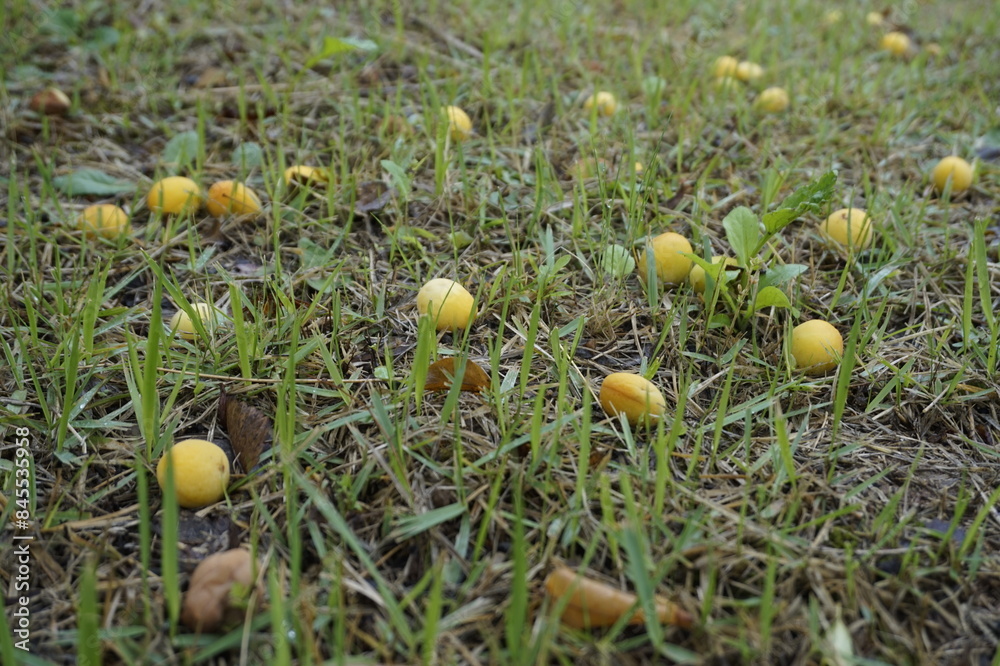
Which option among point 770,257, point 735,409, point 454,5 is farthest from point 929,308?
point 454,5

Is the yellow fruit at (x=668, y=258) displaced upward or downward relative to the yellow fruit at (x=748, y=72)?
downward

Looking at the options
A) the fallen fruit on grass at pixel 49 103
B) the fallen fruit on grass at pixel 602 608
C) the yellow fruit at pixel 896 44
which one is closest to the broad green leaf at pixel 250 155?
the fallen fruit on grass at pixel 49 103

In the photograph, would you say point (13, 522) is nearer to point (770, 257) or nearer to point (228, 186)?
point (228, 186)

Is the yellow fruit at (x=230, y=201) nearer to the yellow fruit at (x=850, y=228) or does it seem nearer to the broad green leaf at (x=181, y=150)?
the broad green leaf at (x=181, y=150)

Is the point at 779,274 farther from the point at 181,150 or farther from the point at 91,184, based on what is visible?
the point at 91,184

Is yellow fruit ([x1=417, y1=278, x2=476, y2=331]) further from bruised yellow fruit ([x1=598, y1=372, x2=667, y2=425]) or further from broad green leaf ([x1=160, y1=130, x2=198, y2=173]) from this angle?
broad green leaf ([x1=160, y1=130, x2=198, y2=173])
